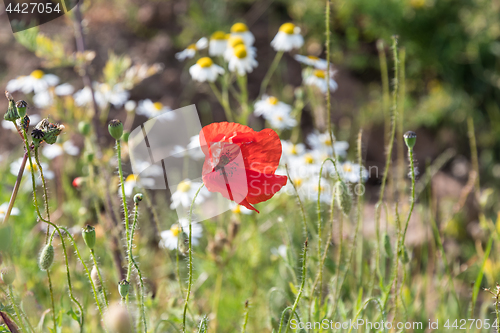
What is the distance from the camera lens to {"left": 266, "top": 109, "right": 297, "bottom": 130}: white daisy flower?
4.75 ft

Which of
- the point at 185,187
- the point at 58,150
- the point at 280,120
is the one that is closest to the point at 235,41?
the point at 280,120

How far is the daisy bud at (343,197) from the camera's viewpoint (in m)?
0.77

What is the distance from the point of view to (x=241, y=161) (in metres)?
0.70

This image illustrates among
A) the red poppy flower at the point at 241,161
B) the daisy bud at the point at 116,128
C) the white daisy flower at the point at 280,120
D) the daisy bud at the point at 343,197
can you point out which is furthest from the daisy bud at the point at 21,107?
the white daisy flower at the point at 280,120

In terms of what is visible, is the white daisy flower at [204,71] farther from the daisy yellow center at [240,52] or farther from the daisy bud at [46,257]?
the daisy bud at [46,257]

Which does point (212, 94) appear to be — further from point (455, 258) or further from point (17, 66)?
point (455, 258)

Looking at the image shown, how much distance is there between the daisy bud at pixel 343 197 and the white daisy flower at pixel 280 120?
68 cm

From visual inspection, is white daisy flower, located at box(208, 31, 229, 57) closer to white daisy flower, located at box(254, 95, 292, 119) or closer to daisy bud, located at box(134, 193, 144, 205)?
white daisy flower, located at box(254, 95, 292, 119)

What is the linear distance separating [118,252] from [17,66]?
5.63 ft

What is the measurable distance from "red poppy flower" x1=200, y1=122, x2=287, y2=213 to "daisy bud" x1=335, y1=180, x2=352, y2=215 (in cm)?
15

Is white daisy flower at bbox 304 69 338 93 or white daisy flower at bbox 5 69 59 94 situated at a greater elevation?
white daisy flower at bbox 5 69 59 94

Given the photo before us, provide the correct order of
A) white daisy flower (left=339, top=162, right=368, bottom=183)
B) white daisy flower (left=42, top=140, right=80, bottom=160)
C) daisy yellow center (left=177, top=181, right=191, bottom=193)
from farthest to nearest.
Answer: white daisy flower (left=42, top=140, right=80, bottom=160) < daisy yellow center (left=177, top=181, right=191, bottom=193) < white daisy flower (left=339, top=162, right=368, bottom=183)

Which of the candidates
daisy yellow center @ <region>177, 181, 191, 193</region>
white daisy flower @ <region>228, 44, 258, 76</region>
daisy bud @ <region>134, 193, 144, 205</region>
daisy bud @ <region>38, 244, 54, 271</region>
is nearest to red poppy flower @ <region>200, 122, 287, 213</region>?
daisy bud @ <region>134, 193, 144, 205</region>

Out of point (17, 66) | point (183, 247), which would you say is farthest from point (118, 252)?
point (17, 66)
